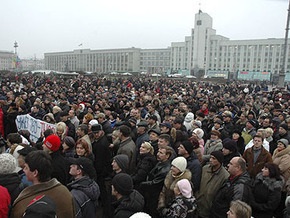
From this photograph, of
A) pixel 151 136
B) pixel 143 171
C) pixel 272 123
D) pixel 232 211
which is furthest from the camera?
pixel 272 123

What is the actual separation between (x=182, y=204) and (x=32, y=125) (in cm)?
615

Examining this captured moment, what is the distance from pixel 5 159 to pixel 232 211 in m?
2.30

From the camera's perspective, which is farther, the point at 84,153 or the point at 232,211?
the point at 84,153

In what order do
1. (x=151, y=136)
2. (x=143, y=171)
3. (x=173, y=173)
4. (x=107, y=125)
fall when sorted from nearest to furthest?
(x=173, y=173) < (x=143, y=171) < (x=151, y=136) < (x=107, y=125)

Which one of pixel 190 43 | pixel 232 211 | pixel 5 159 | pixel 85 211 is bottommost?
pixel 85 211

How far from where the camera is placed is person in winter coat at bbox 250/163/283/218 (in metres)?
3.80

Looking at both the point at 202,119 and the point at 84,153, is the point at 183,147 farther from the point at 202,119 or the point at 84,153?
the point at 202,119

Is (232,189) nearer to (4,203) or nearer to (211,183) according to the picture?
(211,183)

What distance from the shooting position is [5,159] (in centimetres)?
281

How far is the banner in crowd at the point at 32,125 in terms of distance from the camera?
764cm

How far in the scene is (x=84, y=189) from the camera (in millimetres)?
3113

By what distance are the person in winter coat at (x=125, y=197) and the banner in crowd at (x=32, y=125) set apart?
489 cm

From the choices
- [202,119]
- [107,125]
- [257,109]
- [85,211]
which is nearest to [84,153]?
[85,211]

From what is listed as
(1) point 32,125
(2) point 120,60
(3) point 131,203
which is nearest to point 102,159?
(3) point 131,203
